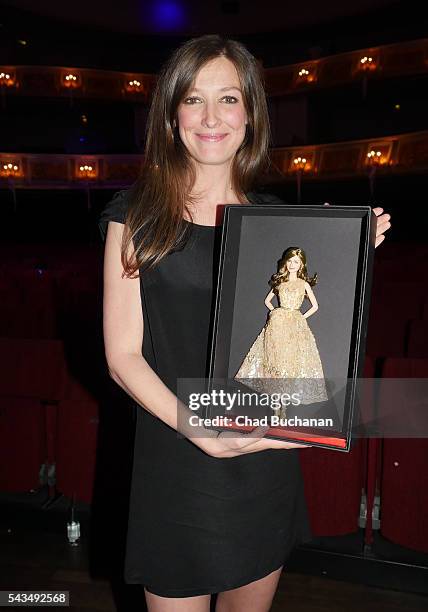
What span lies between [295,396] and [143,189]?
1.58ft

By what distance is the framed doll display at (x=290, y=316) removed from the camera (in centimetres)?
104

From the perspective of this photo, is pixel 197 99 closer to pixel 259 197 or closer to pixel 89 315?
pixel 259 197

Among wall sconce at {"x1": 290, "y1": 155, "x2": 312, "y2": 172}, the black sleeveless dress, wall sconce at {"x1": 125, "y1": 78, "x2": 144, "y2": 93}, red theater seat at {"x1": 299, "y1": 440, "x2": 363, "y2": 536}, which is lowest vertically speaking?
red theater seat at {"x1": 299, "y1": 440, "x2": 363, "y2": 536}

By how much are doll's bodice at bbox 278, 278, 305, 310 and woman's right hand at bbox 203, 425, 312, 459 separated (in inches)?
8.2

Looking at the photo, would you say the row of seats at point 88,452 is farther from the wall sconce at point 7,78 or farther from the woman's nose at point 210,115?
the wall sconce at point 7,78

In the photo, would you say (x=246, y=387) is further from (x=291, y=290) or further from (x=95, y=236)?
(x=95, y=236)

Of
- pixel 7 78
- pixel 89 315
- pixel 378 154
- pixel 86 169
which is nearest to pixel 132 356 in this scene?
pixel 89 315

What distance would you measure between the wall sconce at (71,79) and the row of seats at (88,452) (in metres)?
14.8

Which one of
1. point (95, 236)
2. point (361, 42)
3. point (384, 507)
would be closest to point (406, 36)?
point (361, 42)

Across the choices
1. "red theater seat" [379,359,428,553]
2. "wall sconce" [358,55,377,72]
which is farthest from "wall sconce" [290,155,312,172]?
"red theater seat" [379,359,428,553]

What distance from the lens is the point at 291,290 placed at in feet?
3.44

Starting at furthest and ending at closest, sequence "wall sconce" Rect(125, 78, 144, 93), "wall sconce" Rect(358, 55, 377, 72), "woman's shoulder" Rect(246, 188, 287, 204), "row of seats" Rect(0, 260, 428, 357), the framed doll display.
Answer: "wall sconce" Rect(125, 78, 144, 93)
"wall sconce" Rect(358, 55, 377, 72)
"row of seats" Rect(0, 260, 428, 357)
"woman's shoulder" Rect(246, 188, 287, 204)
the framed doll display

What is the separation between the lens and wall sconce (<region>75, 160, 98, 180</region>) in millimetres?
14703

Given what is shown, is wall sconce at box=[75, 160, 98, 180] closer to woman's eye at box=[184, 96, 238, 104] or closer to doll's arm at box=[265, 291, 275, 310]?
woman's eye at box=[184, 96, 238, 104]
